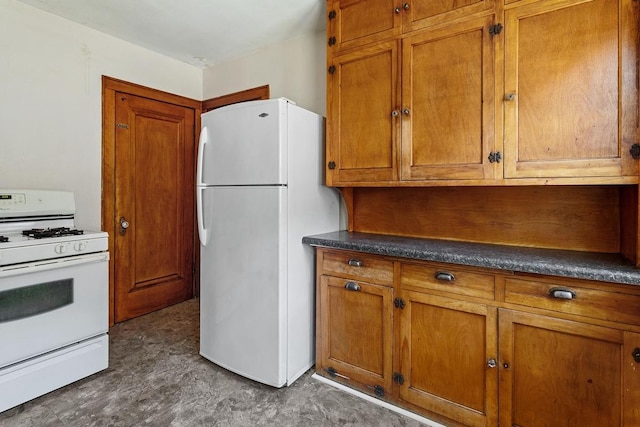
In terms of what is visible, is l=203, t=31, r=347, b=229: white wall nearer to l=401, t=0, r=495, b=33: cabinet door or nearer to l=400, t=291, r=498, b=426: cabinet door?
l=401, t=0, r=495, b=33: cabinet door

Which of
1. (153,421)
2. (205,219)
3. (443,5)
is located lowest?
(153,421)

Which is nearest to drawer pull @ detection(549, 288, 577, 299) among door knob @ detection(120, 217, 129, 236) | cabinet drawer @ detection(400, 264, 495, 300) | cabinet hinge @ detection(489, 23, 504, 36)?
cabinet drawer @ detection(400, 264, 495, 300)

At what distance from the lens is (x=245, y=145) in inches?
78.2

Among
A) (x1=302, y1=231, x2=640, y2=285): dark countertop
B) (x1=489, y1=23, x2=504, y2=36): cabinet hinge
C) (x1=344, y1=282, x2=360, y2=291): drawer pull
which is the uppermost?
(x1=489, y1=23, x2=504, y2=36): cabinet hinge

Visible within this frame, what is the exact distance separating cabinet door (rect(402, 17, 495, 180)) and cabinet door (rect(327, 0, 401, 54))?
17 centimetres

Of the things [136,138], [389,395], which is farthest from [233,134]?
[389,395]

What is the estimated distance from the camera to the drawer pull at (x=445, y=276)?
159 cm

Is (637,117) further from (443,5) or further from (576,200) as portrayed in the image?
(443,5)

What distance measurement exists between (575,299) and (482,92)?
1.02 metres

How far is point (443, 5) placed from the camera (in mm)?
1716

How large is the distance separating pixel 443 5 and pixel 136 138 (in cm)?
268

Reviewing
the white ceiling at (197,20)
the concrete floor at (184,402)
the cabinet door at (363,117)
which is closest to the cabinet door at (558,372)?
the concrete floor at (184,402)

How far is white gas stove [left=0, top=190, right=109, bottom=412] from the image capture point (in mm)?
1725

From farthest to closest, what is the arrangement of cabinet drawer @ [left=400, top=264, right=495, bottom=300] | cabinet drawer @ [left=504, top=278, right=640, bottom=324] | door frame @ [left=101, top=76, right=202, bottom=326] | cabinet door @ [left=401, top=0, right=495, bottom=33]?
door frame @ [left=101, top=76, right=202, bottom=326] → cabinet door @ [left=401, top=0, right=495, bottom=33] → cabinet drawer @ [left=400, top=264, right=495, bottom=300] → cabinet drawer @ [left=504, top=278, right=640, bottom=324]
